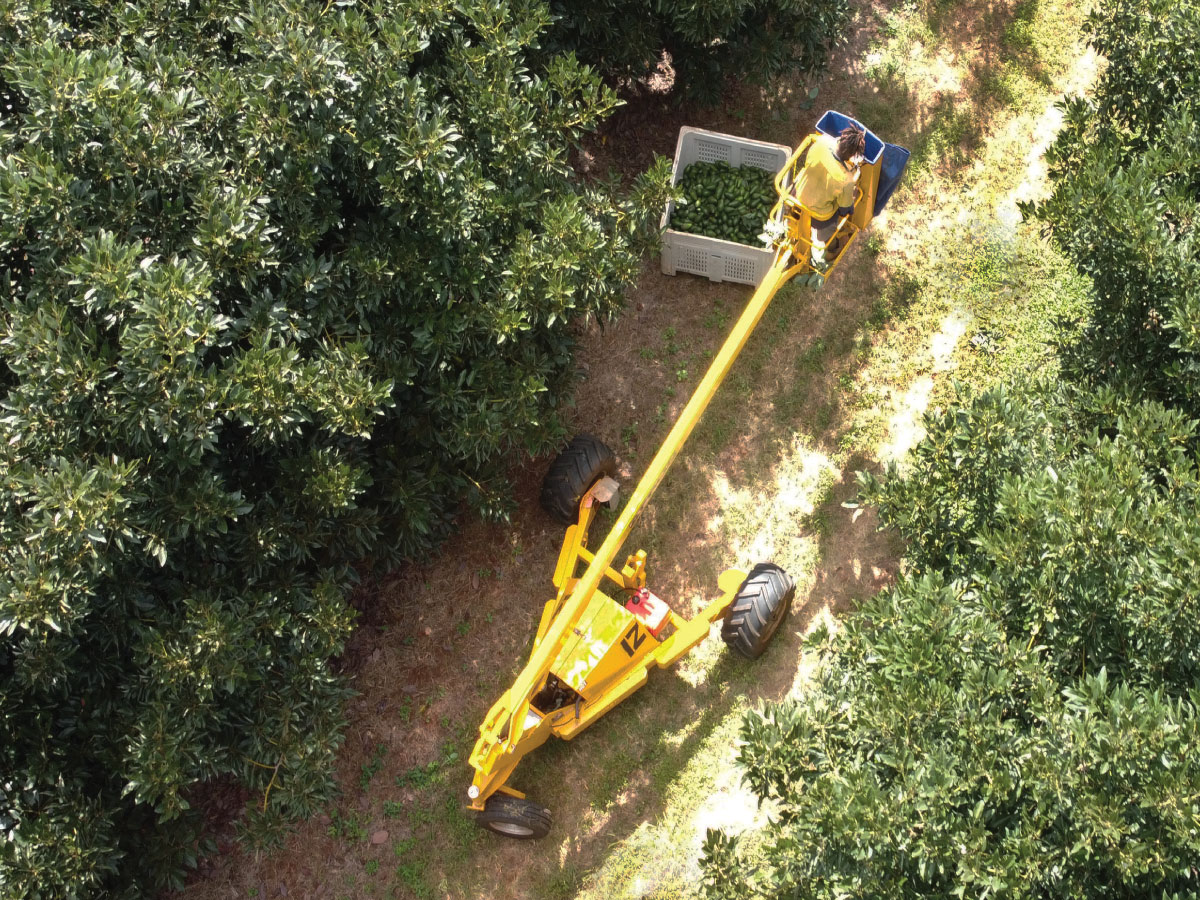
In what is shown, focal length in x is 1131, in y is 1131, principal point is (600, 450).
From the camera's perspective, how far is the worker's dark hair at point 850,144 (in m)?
7.96

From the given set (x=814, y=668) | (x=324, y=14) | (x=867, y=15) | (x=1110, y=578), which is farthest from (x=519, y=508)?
(x=867, y=15)

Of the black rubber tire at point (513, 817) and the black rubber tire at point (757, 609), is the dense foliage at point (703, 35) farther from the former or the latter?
the black rubber tire at point (513, 817)

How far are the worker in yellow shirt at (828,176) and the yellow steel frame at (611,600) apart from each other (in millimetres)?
96

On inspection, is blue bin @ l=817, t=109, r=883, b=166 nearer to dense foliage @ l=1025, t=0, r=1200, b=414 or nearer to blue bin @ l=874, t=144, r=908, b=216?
blue bin @ l=874, t=144, r=908, b=216

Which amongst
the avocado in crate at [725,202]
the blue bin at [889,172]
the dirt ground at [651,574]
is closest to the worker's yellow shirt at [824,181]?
the blue bin at [889,172]

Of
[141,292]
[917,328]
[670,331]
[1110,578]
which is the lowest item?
[670,331]

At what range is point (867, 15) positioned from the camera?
11.7 metres

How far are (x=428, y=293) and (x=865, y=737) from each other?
13.6 ft

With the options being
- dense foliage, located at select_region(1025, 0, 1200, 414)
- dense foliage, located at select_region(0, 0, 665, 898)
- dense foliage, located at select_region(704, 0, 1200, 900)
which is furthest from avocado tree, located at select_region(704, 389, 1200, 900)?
dense foliage, located at select_region(0, 0, 665, 898)

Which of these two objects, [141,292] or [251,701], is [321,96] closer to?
[141,292]

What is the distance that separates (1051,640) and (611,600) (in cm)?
347

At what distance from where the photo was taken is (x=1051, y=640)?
6.38 m

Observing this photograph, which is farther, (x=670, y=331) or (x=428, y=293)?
(x=670, y=331)

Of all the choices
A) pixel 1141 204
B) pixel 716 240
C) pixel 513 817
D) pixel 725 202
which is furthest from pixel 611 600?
pixel 1141 204
